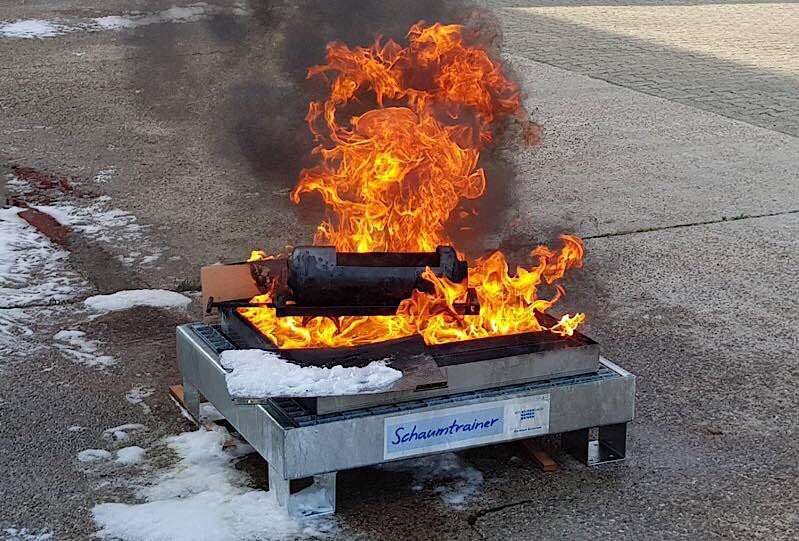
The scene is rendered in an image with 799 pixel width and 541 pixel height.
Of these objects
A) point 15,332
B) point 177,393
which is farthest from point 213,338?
point 15,332

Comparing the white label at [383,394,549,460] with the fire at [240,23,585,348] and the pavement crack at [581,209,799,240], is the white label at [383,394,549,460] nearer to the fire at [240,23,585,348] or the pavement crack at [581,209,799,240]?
the fire at [240,23,585,348]

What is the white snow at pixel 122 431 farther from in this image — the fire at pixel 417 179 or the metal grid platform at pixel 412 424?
the fire at pixel 417 179

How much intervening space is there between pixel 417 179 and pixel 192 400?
1063 mm

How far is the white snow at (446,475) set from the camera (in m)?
3.35

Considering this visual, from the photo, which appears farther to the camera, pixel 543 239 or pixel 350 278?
pixel 543 239

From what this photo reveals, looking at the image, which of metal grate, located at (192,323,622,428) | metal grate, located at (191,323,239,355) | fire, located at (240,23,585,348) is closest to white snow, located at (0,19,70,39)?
fire, located at (240,23,585,348)

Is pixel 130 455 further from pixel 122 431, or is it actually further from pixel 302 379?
pixel 302 379

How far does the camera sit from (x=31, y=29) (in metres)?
11.9

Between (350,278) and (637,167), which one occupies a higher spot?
(350,278)

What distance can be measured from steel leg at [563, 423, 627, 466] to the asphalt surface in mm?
48

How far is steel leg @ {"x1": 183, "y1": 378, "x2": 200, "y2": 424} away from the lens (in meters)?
3.81

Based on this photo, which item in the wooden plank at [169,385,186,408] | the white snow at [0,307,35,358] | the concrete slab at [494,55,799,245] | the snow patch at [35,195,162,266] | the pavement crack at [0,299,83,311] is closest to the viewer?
the wooden plank at [169,385,186,408]

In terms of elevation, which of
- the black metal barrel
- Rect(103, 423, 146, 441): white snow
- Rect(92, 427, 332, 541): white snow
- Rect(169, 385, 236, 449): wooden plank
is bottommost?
Rect(92, 427, 332, 541): white snow

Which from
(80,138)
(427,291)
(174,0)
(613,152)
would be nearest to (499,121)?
(427,291)
